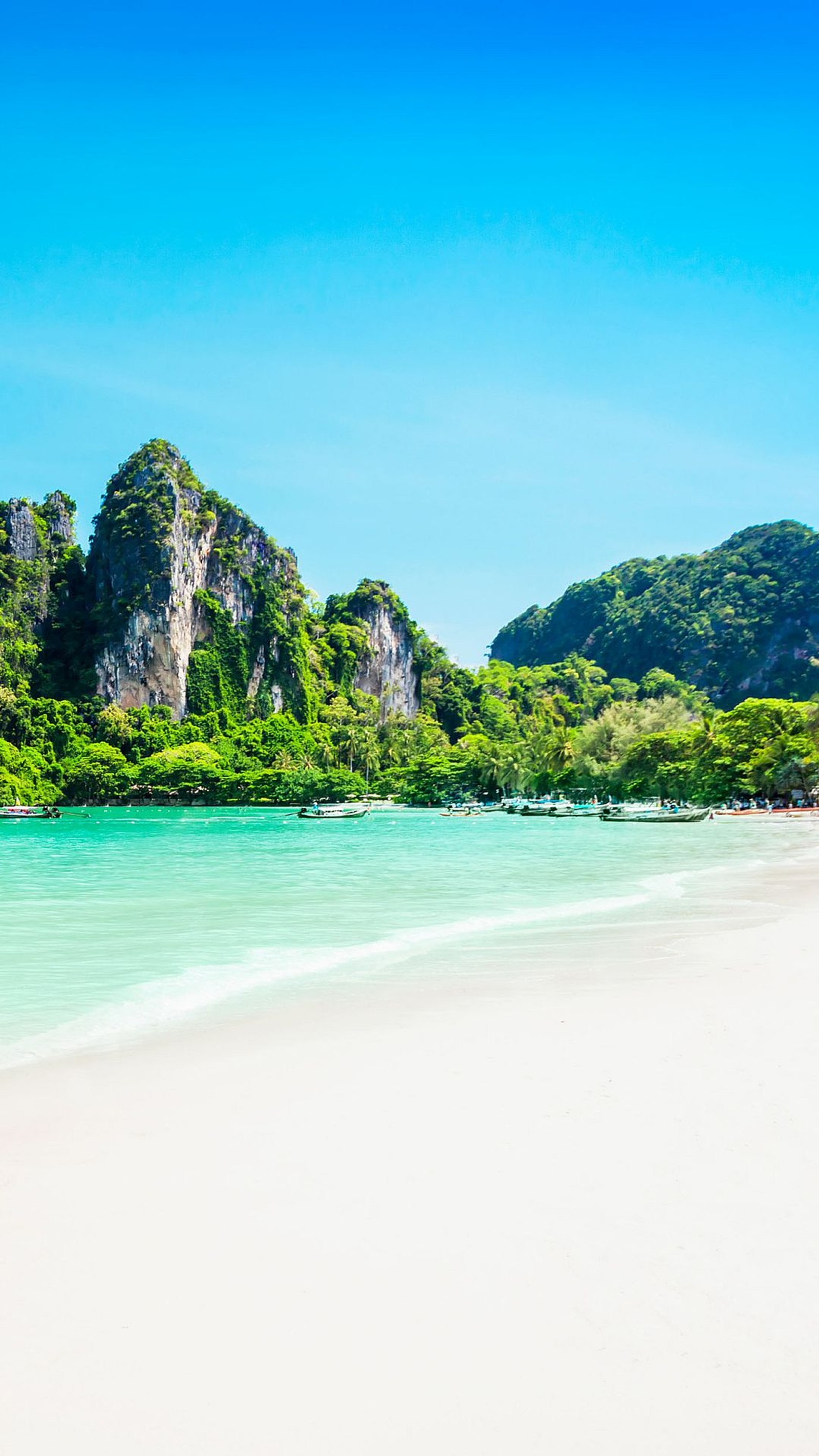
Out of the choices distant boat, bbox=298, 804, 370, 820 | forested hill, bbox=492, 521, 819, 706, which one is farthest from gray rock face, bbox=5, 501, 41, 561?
forested hill, bbox=492, 521, 819, 706

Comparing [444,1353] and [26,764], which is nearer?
[444,1353]

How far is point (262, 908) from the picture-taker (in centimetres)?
1741

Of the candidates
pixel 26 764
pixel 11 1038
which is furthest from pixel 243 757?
pixel 11 1038

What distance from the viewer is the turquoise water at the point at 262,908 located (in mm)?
Answer: 9367

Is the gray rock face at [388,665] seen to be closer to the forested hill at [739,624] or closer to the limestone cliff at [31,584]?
the limestone cliff at [31,584]

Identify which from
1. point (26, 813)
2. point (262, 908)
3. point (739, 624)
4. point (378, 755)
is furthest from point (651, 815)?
point (739, 624)

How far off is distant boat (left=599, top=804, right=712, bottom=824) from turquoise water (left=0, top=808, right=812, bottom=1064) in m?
13.6

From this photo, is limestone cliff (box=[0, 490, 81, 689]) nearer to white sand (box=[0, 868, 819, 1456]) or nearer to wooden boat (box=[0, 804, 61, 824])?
wooden boat (box=[0, 804, 61, 824])

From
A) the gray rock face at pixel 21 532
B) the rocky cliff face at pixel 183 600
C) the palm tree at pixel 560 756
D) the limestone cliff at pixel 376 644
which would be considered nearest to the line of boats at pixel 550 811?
the palm tree at pixel 560 756

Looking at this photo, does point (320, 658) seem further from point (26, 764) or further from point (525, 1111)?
point (525, 1111)

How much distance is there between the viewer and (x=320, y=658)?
5723 inches

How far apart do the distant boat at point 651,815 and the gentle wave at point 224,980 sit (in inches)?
1713

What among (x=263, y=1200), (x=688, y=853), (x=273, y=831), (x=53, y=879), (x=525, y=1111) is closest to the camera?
(x=263, y=1200)

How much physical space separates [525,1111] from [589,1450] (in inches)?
108
